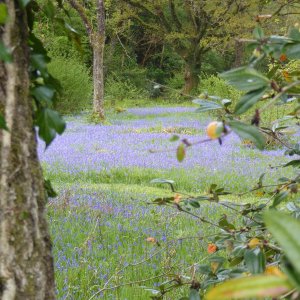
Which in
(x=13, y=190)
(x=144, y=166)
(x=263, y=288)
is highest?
(x=263, y=288)

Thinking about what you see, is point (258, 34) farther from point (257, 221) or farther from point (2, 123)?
point (257, 221)

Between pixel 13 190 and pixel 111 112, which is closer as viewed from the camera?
pixel 13 190

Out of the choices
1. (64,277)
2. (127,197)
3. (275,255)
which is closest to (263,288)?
(275,255)

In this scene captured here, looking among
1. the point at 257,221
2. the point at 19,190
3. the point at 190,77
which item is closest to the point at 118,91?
the point at 190,77

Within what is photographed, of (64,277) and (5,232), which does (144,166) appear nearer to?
(64,277)

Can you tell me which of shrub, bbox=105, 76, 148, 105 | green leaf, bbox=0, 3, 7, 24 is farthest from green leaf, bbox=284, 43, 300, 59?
shrub, bbox=105, 76, 148, 105

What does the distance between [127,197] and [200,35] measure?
23518mm

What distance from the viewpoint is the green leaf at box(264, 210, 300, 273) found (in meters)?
0.48

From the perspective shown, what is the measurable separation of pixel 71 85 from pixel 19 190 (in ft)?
70.4

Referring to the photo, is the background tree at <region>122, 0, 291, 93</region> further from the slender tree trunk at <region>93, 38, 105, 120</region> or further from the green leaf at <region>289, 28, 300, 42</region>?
the green leaf at <region>289, 28, 300, 42</region>

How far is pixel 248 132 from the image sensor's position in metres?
1.08

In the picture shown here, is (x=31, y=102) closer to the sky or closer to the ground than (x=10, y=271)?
closer to the sky

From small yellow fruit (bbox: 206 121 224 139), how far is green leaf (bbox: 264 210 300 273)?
0.32 m

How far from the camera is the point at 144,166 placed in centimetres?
959
